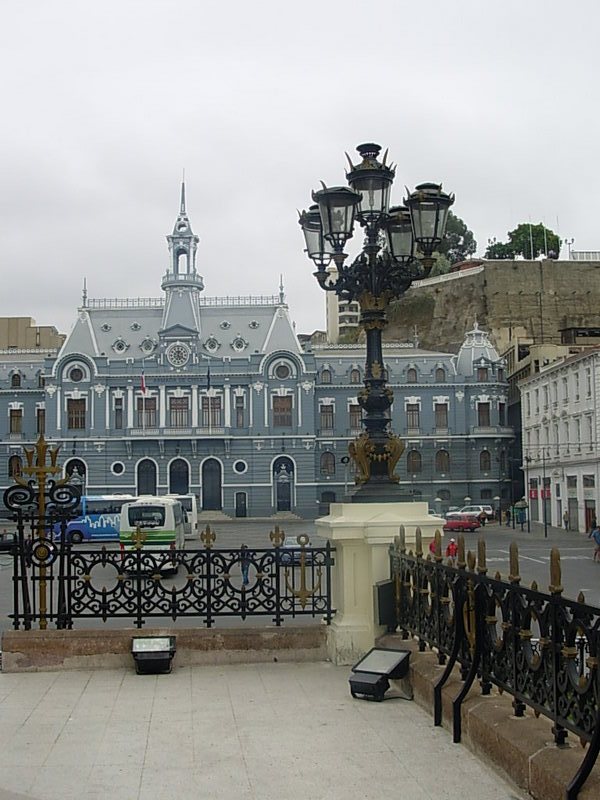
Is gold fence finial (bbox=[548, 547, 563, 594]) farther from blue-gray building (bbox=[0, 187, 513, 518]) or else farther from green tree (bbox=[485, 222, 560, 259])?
green tree (bbox=[485, 222, 560, 259])

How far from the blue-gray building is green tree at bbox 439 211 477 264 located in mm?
38259

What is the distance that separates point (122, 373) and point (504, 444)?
2467cm

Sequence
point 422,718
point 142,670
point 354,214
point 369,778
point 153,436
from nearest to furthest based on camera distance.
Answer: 1. point 369,778
2. point 422,718
3. point 142,670
4. point 354,214
5. point 153,436

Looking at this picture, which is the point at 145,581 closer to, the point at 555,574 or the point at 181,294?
the point at 555,574

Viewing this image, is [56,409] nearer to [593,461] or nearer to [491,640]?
[593,461]

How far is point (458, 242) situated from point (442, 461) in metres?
44.1

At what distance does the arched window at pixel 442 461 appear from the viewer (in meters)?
65.1

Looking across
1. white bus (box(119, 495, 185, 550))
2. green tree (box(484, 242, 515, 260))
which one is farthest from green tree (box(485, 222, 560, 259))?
white bus (box(119, 495, 185, 550))

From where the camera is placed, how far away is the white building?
45844mm

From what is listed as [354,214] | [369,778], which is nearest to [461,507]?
[354,214]

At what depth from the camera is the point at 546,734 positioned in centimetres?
520

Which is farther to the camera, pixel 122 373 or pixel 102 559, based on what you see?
pixel 122 373

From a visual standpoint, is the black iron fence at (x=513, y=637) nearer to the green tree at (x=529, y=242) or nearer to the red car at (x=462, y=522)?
the red car at (x=462, y=522)

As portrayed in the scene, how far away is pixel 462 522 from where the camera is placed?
4919 cm
